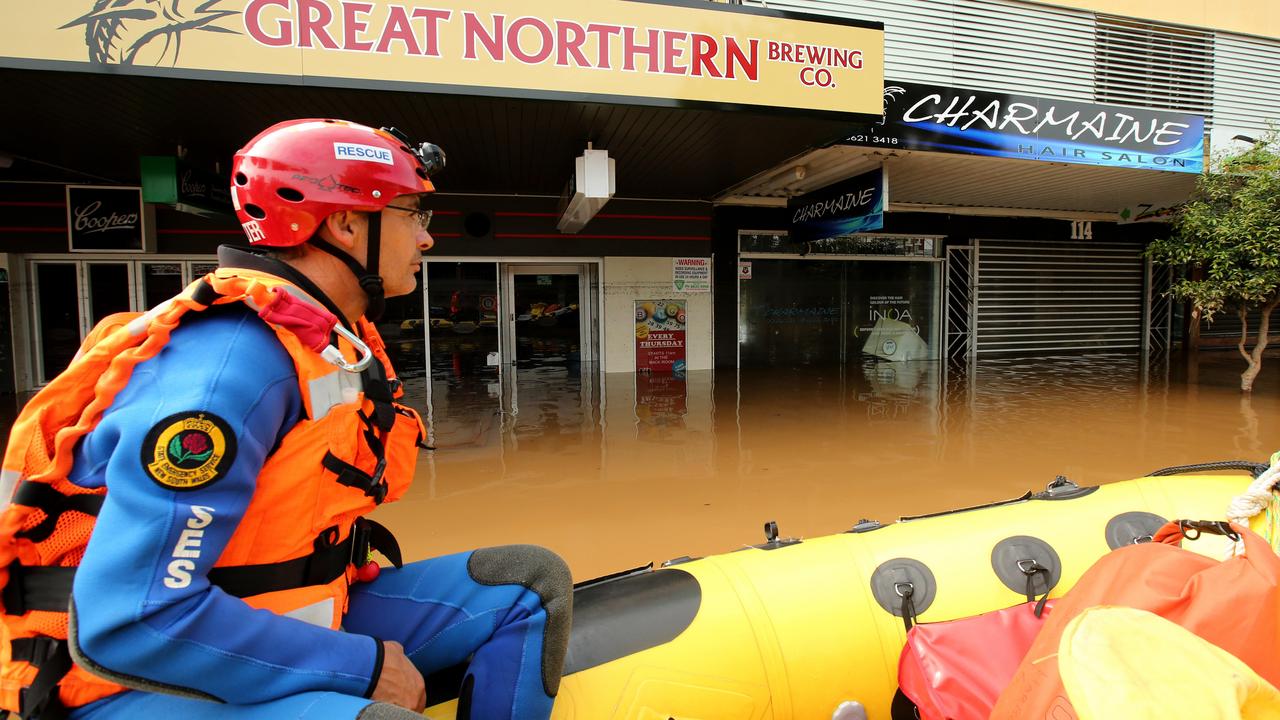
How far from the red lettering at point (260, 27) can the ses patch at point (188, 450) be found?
4.31 meters

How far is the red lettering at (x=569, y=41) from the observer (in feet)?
15.0

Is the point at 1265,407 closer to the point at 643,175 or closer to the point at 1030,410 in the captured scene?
the point at 1030,410

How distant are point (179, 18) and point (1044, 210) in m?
12.9

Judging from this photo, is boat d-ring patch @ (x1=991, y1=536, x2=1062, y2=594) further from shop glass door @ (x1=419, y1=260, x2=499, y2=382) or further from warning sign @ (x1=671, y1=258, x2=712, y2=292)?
warning sign @ (x1=671, y1=258, x2=712, y2=292)

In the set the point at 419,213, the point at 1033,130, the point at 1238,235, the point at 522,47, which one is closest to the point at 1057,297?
the point at 1238,235

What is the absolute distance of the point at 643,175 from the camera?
8.05m

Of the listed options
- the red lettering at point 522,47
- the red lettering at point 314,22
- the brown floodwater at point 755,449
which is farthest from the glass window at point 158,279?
the red lettering at point 522,47

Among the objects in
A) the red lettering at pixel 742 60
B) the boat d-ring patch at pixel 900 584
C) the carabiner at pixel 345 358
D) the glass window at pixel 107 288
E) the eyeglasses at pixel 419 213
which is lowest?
the boat d-ring patch at pixel 900 584

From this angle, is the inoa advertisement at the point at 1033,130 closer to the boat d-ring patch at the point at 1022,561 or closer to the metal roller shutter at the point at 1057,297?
the metal roller shutter at the point at 1057,297

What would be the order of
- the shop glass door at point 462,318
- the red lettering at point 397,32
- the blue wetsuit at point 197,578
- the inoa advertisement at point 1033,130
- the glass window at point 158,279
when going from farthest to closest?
the shop glass door at point 462,318
the glass window at point 158,279
the inoa advertisement at point 1033,130
the red lettering at point 397,32
the blue wetsuit at point 197,578

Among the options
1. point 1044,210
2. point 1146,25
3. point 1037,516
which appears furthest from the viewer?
point 1044,210

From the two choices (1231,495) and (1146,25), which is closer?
(1231,495)

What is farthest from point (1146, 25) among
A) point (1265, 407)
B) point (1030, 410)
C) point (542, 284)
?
point (542, 284)

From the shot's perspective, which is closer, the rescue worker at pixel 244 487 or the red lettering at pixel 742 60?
the rescue worker at pixel 244 487
